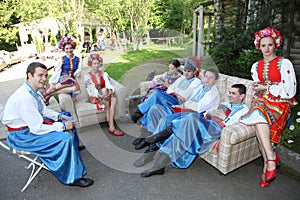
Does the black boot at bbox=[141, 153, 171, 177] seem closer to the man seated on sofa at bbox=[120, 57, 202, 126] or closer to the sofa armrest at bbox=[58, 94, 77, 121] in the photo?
the man seated on sofa at bbox=[120, 57, 202, 126]

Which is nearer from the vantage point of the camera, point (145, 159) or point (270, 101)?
point (270, 101)

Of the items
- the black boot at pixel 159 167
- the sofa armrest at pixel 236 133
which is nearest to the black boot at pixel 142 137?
the black boot at pixel 159 167

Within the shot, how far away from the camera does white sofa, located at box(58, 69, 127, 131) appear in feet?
11.4

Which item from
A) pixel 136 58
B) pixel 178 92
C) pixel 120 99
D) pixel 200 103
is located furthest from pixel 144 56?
pixel 200 103

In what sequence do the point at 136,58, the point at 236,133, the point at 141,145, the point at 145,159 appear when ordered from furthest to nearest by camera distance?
the point at 136,58 → the point at 141,145 → the point at 145,159 → the point at 236,133

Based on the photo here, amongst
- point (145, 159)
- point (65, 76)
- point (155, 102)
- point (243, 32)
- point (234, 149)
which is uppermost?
point (243, 32)

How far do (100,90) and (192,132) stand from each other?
203 cm

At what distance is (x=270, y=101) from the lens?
8.02 feet

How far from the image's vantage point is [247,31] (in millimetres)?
4648

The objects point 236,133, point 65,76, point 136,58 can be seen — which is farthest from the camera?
point 136,58

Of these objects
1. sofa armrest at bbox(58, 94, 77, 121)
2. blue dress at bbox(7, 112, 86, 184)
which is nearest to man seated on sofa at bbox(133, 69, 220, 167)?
blue dress at bbox(7, 112, 86, 184)

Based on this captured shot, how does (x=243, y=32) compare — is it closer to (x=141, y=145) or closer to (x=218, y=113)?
(x=218, y=113)

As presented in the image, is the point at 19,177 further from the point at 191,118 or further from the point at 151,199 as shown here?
the point at 191,118

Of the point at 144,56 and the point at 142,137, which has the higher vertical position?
the point at 144,56
